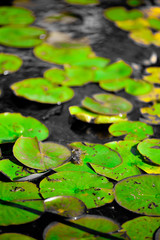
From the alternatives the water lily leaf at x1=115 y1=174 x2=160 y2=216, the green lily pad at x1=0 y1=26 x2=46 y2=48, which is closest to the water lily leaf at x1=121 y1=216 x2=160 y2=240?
the water lily leaf at x1=115 y1=174 x2=160 y2=216

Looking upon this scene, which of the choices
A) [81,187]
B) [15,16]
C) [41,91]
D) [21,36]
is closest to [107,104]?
[41,91]

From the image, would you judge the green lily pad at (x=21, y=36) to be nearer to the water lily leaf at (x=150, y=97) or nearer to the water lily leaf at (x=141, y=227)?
the water lily leaf at (x=150, y=97)

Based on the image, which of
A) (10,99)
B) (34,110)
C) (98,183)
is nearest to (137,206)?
(98,183)

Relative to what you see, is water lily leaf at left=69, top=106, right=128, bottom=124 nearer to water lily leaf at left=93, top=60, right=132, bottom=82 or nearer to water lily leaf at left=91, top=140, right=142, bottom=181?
water lily leaf at left=91, top=140, right=142, bottom=181

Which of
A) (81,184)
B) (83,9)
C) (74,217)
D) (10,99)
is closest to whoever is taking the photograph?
(74,217)

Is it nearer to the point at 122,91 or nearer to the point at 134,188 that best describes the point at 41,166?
the point at 134,188

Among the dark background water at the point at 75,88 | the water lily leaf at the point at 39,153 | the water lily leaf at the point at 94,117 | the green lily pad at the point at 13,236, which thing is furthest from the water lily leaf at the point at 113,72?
the green lily pad at the point at 13,236
